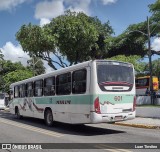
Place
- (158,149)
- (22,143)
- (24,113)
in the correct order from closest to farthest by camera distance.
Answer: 1. (158,149)
2. (22,143)
3. (24,113)

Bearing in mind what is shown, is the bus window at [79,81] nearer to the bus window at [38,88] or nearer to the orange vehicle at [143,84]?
the bus window at [38,88]

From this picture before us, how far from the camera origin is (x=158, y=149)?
10.5m

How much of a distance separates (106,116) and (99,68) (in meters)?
2.03

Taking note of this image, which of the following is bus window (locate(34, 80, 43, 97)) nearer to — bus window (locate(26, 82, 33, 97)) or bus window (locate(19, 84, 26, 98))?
bus window (locate(26, 82, 33, 97))

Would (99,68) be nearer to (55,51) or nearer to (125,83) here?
(125,83)

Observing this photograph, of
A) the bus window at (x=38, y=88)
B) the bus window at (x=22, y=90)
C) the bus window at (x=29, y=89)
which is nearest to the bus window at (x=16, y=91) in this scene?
the bus window at (x=22, y=90)

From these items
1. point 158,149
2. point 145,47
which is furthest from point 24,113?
point 145,47

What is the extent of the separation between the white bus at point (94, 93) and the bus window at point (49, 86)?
0.15m

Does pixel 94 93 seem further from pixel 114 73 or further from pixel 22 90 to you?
pixel 22 90

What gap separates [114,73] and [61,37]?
946 inches

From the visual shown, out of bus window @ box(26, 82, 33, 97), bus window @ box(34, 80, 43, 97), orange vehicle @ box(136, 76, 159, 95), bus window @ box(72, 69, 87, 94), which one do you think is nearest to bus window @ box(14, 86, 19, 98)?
bus window @ box(26, 82, 33, 97)

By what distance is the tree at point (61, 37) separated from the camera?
37750 millimetres

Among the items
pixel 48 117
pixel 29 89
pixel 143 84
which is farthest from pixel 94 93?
pixel 143 84

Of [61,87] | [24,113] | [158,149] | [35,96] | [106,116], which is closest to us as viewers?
[158,149]
